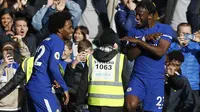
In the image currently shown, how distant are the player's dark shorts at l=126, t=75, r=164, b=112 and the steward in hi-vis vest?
16.7 inches

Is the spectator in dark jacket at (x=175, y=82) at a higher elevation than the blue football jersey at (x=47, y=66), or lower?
lower

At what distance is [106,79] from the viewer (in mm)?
10680

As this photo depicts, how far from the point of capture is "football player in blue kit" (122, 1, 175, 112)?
36.4 feet

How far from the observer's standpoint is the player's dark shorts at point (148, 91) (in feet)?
36.6

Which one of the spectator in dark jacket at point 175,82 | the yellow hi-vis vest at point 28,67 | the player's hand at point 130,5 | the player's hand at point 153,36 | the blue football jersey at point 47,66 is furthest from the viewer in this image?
the player's hand at point 130,5

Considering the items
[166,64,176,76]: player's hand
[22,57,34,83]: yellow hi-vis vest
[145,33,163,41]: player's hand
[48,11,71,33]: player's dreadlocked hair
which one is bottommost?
[166,64,176,76]: player's hand

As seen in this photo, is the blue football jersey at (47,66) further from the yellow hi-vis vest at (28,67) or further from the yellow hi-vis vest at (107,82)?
the yellow hi-vis vest at (107,82)

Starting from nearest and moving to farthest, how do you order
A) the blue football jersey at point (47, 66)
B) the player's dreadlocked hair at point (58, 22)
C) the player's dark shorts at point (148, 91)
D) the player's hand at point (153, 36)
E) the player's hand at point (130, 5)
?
the blue football jersey at point (47, 66) < the player's dreadlocked hair at point (58, 22) < the player's hand at point (153, 36) < the player's dark shorts at point (148, 91) < the player's hand at point (130, 5)

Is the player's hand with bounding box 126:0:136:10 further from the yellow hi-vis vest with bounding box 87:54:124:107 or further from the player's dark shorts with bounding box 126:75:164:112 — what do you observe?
the yellow hi-vis vest with bounding box 87:54:124:107

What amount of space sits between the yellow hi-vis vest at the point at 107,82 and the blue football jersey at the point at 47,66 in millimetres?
472

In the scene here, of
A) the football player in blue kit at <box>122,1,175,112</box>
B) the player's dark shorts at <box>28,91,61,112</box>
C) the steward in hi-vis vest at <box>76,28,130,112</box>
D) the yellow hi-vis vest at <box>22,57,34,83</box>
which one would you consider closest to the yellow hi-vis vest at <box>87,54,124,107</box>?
the steward in hi-vis vest at <box>76,28,130,112</box>

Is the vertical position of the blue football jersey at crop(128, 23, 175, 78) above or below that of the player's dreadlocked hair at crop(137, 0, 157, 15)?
below

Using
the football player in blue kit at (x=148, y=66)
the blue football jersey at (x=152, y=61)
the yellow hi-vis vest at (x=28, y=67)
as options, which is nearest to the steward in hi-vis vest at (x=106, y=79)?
the football player in blue kit at (x=148, y=66)

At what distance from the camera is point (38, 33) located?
13.9 metres
